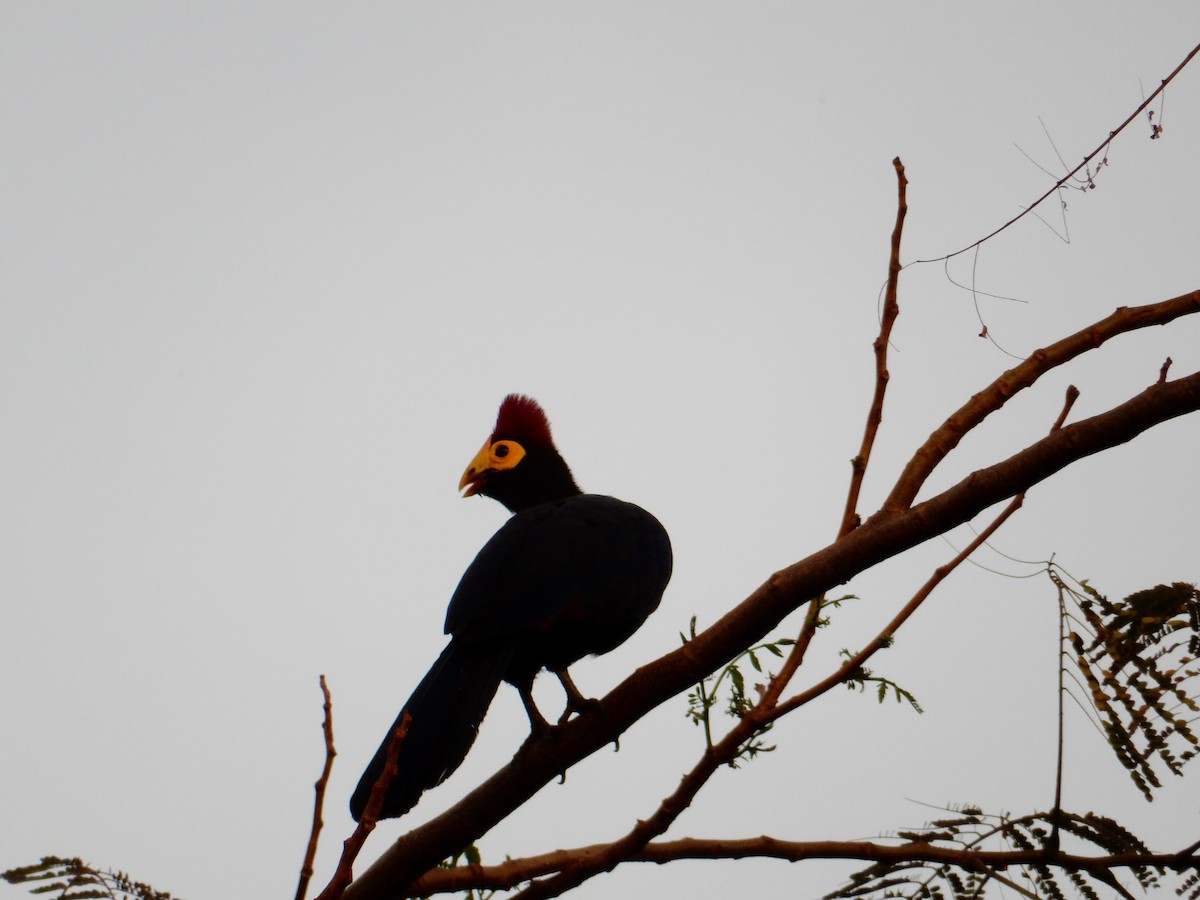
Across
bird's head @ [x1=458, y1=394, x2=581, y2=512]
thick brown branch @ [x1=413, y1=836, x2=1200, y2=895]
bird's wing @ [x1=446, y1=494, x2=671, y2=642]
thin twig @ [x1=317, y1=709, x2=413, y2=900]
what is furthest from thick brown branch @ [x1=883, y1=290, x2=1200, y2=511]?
bird's head @ [x1=458, y1=394, x2=581, y2=512]

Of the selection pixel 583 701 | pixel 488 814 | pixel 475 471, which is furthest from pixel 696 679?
pixel 475 471

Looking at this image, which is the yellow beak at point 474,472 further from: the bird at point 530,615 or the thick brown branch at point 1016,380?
the thick brown branch at point 1016,380

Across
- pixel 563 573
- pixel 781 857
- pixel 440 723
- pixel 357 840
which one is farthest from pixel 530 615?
pixel 357 840

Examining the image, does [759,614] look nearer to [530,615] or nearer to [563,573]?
[530,615]

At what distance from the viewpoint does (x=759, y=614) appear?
2.26 metres

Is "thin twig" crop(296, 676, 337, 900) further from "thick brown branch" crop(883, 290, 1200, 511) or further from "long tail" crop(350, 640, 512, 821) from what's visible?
"thick brown branch" crop(883, 290, 1200, 511)

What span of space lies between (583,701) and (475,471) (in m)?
1.66

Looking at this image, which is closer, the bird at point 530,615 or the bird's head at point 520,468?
the bird at point 530,615

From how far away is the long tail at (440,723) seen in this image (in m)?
2.42

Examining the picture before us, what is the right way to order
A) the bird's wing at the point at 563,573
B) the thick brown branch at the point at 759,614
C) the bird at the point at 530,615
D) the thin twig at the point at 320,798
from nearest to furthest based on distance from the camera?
the thin twig at the point at 320,798, the thick brown branch at the point at 759,614, the bird at the point at 530,615, the bird's wing at the point at 563,573

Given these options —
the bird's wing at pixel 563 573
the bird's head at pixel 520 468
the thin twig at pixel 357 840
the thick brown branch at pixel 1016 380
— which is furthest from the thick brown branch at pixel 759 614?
the bird's head at pixel 520 468

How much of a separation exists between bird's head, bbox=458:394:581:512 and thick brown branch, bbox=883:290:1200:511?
228 centimetres

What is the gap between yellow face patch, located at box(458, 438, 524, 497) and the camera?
189 inches

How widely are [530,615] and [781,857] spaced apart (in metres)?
0.97
